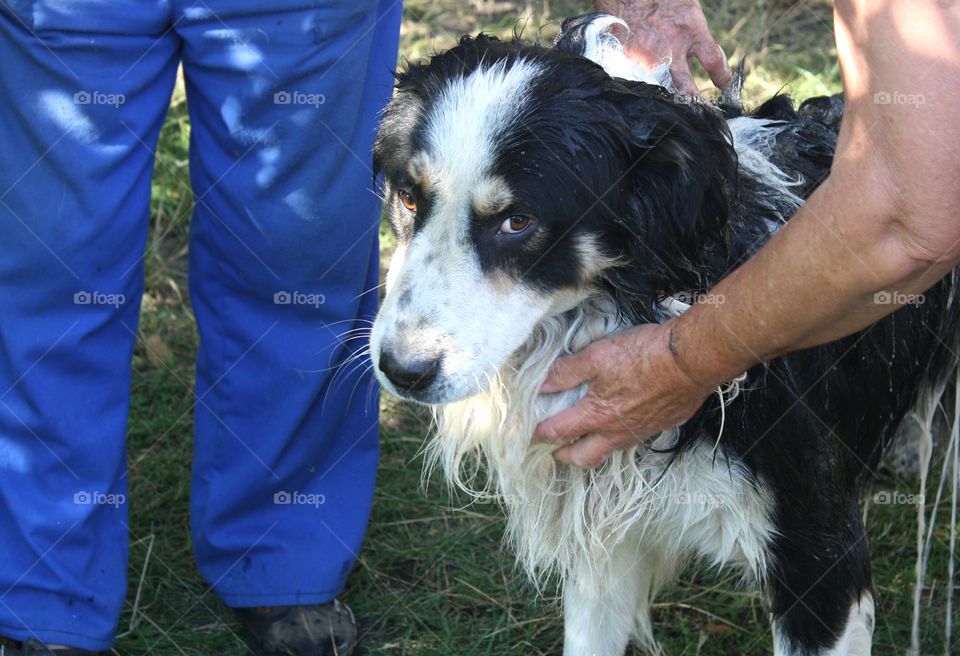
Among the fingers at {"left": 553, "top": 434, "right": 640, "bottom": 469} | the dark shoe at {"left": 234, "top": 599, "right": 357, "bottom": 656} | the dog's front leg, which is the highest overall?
the fingers at {"left": 553, "top": 434, "right": 640, "bottom": 469}

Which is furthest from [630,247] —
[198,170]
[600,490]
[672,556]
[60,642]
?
[60,642]

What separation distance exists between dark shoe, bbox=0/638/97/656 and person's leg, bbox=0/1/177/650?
0.02 metres

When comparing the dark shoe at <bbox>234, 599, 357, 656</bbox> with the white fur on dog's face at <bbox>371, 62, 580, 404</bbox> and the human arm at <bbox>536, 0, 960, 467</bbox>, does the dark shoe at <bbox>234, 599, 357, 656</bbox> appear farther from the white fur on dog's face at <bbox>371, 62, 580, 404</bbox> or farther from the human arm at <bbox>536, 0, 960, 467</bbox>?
the human arm at <bbox>536, 0, 960, 467</bbox>

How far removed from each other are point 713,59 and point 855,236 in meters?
1.02

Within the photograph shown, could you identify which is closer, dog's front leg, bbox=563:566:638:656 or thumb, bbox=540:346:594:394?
thumb, bbox=540:346:594:394

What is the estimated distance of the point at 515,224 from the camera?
6.54ft

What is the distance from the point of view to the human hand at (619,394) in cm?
197

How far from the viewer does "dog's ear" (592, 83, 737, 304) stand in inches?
78.9

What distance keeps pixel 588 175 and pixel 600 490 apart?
724mm

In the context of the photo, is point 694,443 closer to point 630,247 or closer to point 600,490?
point 600,490

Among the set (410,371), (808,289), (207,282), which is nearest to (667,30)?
(808,289)

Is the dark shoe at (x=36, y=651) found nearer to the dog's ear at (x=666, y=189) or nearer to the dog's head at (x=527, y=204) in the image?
the dog's head at (x=527, y=204)

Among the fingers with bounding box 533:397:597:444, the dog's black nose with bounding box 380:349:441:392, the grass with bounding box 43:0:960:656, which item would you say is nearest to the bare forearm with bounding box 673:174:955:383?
the fingers with bounding box 533:397:597:444

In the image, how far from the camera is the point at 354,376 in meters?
2.75
